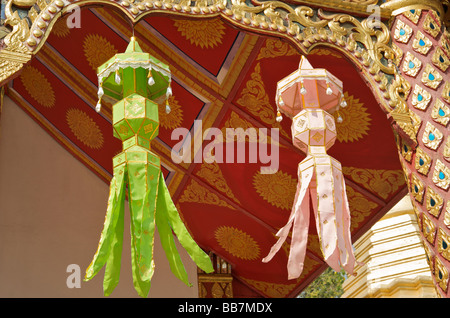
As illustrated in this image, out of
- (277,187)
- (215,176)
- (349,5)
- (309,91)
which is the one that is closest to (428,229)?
(309,91)

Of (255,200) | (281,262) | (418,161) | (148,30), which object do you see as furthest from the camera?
(281,262)

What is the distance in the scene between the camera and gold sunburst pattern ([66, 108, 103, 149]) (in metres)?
5.07

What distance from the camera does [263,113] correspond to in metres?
4.48

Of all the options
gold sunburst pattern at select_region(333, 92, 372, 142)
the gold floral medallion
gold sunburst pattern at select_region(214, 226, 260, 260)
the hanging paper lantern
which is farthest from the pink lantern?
gold sunburst pattern at select_region(214, 226, 260, 260)

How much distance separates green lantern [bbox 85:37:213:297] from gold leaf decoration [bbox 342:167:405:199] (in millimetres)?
1848

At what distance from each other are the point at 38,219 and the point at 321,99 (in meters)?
2.66

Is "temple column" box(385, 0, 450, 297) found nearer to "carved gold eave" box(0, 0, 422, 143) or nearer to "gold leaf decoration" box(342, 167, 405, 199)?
"carved gold eave" box(0, 0, 422, 143)

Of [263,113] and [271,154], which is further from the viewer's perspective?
[271,154]

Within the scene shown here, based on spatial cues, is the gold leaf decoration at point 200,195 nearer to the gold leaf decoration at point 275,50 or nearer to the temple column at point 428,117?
the gold leaf decoration at point 275,50

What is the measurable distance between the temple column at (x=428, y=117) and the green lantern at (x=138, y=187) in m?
1.16

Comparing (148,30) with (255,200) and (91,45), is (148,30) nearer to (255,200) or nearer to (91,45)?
(91,45)

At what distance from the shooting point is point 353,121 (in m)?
4.44

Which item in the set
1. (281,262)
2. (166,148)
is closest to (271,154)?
(166,148)

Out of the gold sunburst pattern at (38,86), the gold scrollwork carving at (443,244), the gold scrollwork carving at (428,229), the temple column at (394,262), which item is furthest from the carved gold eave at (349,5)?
the temple column at (394,262)
